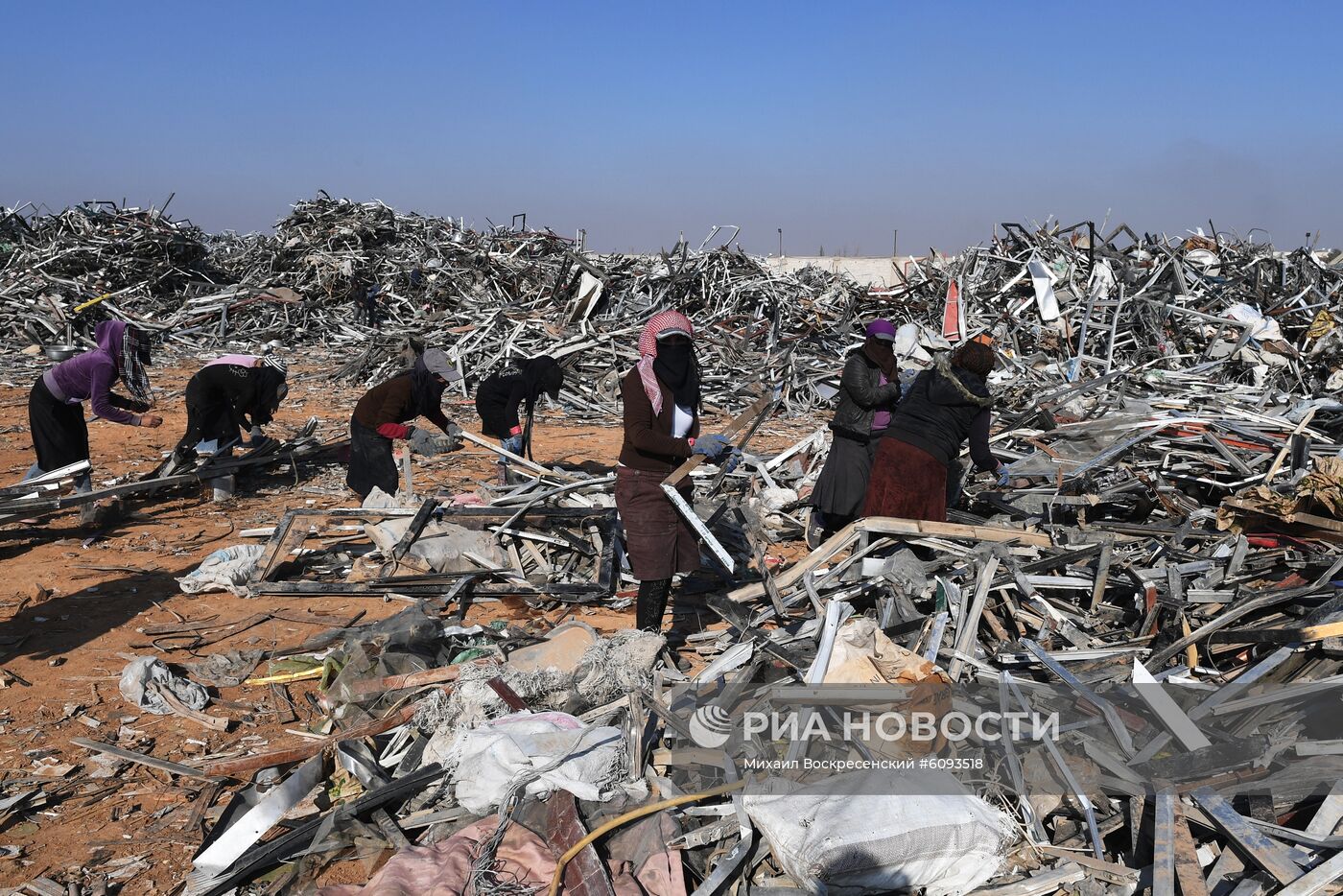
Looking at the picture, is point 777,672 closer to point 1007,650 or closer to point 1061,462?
point 1007,650

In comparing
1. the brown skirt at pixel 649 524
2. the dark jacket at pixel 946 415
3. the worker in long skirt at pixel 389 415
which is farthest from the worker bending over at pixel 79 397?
the dark jacket at pixel 946 415

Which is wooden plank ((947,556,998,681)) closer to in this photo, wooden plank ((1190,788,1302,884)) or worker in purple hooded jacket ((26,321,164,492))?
wooden plank ((1190,788,1302,884))

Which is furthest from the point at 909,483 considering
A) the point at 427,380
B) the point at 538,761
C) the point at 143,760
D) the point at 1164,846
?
the point at 143,760

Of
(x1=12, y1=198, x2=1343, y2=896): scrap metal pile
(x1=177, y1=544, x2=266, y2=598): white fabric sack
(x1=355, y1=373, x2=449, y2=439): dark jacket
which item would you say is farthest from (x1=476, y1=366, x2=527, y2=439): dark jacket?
(x1=177, y1=544, x2=266, y2=598): white fabric sack

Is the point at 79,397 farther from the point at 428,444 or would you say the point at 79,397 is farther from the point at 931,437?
the point at 931,437

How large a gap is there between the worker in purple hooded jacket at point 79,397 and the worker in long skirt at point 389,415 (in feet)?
4.96

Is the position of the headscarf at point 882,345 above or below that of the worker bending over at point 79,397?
above

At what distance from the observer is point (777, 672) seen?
3.86 metres

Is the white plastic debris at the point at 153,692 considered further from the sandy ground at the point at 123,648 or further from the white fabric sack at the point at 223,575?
the white fabric sack at the point at 223,575

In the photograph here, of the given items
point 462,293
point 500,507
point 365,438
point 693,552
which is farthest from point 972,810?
point 462,293

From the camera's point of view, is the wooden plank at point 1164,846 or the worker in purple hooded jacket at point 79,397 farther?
the worker in purple hooded jacket at point 79,397

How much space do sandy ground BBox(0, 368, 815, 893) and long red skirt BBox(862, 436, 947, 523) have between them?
1805mm

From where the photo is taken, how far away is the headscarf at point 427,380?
251 inches

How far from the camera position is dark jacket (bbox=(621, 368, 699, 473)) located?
4129 millimetres
